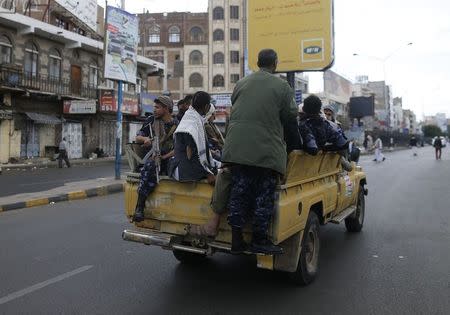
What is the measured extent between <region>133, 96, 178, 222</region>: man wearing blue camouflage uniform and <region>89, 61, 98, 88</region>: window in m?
31.9

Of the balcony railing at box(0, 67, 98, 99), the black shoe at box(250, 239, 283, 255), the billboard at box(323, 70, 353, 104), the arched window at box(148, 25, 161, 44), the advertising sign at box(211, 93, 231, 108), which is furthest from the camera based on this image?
the arched window at box(148, 25, 161, 44)

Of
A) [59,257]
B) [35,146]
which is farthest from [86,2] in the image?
[59,257]

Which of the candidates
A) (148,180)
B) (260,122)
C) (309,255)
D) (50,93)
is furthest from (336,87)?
(260,122)

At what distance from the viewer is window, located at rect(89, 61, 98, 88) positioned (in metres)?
35.5

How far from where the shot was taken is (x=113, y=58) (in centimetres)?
1634

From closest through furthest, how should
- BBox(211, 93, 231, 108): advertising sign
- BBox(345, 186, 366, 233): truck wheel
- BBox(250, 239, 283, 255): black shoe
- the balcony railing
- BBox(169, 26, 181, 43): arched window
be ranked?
BBox(250, 239, 283, 255): black shoe, BBox(345, 186, 366, 233): truck wheel, the balcony railing, BBox(211, 93, 231, 108): advertising sign, BBox(169, 26, 181, 43): arched window

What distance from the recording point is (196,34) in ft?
253

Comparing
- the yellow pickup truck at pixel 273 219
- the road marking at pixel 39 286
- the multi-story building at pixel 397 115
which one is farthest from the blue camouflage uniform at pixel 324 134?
the multi-story building at pixel 397 115

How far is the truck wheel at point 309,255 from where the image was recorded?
4.78m

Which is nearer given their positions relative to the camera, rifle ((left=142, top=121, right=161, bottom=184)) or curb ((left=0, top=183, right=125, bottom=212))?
rifle ((left=142, top=121, right=161, bottom=184))

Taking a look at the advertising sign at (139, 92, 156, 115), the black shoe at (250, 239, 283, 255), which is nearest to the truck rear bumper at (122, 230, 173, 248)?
the black shoe at (250, 239, 283, 255)

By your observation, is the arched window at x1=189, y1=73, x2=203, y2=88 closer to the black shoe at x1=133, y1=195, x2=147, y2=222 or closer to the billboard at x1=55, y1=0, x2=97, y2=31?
the billboard at x1=55, y1=0, x2=97, y2=31

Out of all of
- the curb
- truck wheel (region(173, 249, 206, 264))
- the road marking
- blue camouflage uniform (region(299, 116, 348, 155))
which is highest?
blue camouflage uniform (region(299, 116, 348, 155))

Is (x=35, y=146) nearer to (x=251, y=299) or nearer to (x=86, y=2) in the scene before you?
(x=86, y=2)
